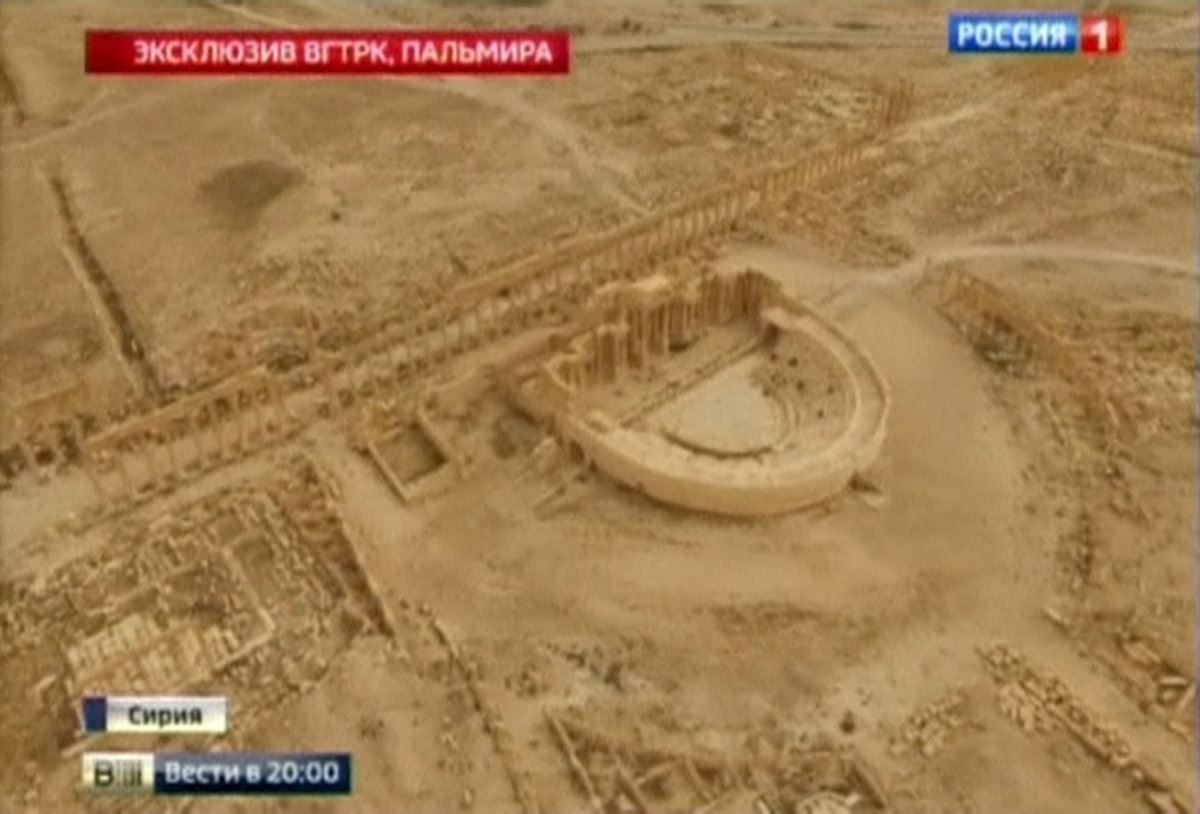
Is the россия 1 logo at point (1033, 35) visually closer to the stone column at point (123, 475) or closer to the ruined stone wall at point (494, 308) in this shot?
the ruined stone wall at point (494, 308)

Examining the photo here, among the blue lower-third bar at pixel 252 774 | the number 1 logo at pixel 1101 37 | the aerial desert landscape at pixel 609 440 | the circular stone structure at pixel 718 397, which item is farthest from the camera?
the number 1 logo at pixel 1101 37

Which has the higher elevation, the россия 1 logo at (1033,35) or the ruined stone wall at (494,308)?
the россия 1 logo at (1033,35)

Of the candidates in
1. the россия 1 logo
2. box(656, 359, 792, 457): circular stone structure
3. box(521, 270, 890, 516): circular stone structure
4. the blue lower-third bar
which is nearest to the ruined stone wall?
box(521, 270, 890, 516): circular stone structure

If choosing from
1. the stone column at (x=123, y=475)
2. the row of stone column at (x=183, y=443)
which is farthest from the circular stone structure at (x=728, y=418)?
the stone column at (x=123, y=475)

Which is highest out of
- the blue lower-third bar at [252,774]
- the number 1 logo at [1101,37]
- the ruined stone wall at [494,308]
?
the number 1 logo at [1101,37]

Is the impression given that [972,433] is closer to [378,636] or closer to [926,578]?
[926,578]

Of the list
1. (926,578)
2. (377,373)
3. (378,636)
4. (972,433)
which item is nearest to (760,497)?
(926,578)

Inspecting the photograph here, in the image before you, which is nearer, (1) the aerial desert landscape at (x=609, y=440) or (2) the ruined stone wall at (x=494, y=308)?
(1) the aerial desert landscape at (x=609, y=440)

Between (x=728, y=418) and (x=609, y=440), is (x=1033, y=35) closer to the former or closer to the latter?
(x=728, y=418)
